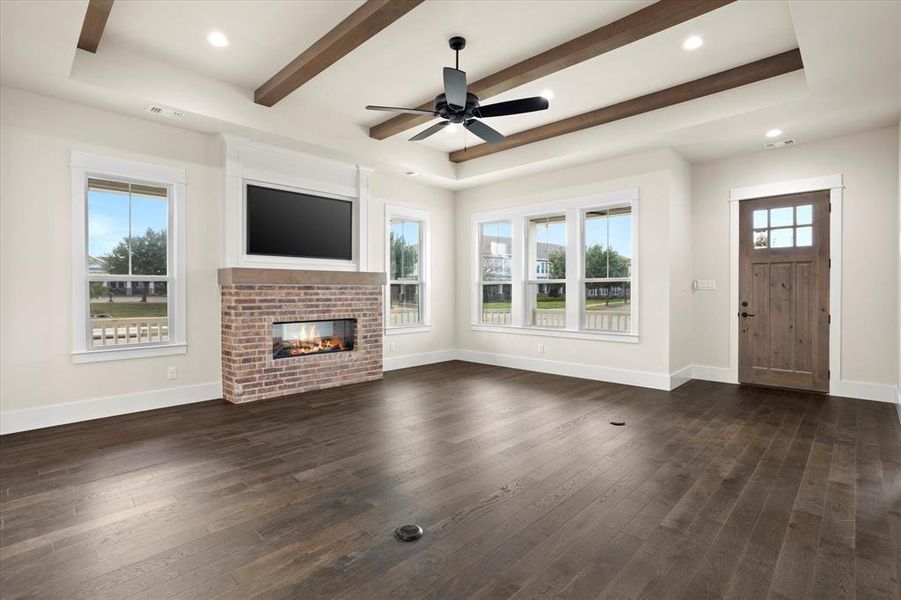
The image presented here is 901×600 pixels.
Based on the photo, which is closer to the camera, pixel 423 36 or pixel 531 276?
pixel 423 36

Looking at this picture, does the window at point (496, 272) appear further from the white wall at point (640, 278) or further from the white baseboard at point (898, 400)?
the white baseboard at point (898, 400)

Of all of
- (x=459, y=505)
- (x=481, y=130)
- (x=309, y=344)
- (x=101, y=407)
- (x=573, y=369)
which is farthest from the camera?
(x=573, y=369)

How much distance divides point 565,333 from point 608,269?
1.08m

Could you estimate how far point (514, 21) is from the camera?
11.8 feet

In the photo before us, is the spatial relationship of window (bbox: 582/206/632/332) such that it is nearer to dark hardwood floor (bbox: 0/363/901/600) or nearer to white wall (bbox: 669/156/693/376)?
white wall (bbox: 669/156/693/376)

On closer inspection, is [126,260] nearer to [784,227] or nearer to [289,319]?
[289,319]

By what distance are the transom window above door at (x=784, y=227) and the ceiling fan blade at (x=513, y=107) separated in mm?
3590

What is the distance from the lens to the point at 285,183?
18.5ft

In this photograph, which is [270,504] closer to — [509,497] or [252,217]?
[509,497]

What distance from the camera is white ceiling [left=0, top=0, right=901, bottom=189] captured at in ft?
11.0

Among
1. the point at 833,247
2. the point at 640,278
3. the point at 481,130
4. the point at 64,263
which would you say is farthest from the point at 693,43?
the point at 64,263

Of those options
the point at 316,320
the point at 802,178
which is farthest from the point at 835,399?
the point at 316,320

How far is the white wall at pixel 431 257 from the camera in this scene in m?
6.81

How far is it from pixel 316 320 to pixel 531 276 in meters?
3.33
